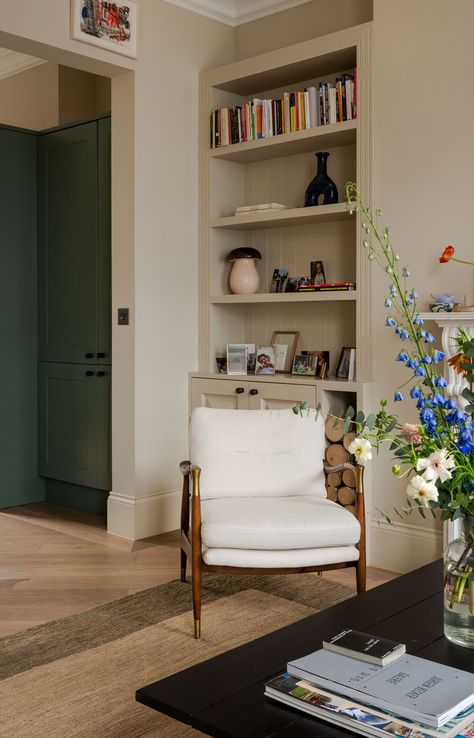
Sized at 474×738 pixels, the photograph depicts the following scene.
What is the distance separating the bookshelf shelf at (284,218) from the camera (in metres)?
4.07

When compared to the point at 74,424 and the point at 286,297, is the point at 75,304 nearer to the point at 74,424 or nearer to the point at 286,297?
the point at 74,424

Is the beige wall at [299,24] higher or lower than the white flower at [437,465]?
higher

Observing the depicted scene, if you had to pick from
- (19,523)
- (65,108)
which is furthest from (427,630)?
(65,108)

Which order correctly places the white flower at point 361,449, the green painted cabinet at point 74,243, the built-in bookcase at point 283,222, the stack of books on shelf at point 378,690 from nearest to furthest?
the stack of books on shelf at point 378,690, the white flower at point 361,449, the built-in bookcase at point 283,222, the green painted cabinet at point 74,243

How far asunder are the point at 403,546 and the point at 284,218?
1.84m

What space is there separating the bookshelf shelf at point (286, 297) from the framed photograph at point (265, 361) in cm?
28

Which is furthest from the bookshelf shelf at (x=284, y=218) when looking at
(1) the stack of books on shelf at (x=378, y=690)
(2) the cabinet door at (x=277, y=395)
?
(1) the stack of books on shelf at (x=378, y=690)

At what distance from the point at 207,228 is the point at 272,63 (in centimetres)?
98

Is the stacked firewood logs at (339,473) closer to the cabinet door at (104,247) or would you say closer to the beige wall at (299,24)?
the cabinet door at (104,247)

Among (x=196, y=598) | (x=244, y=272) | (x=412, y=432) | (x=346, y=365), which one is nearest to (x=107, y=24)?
(x=244, y=272)

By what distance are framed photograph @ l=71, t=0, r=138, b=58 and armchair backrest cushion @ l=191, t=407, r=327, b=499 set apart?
2.04 metres

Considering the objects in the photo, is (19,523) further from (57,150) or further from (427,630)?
(427,630)

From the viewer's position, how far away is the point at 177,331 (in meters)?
4.54

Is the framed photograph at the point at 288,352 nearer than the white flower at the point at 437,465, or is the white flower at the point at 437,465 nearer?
the white flower at the point at 437,465
